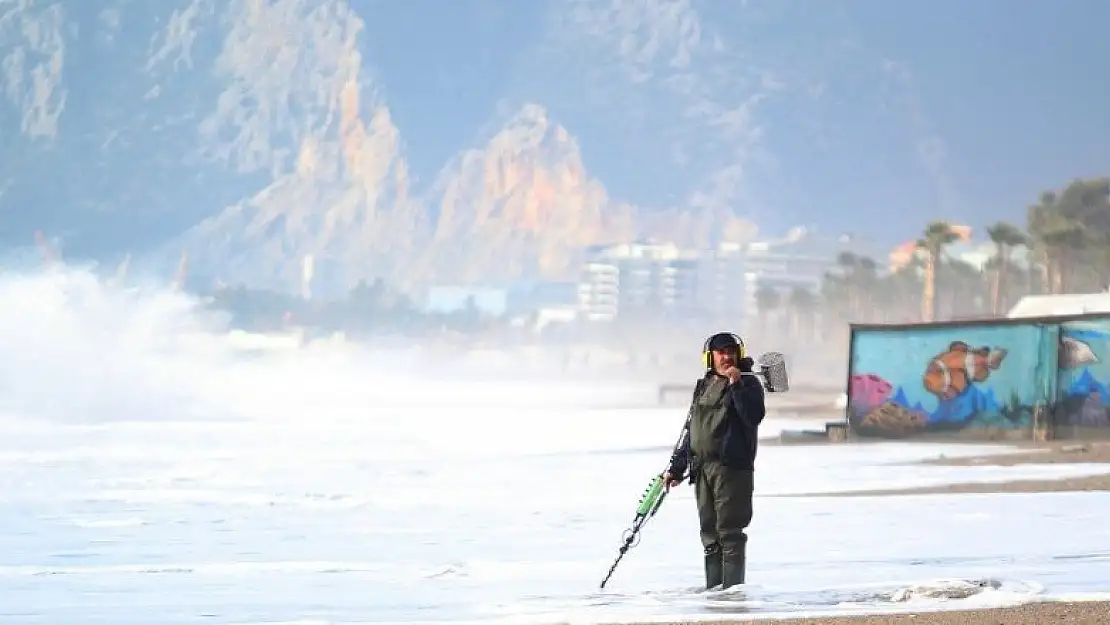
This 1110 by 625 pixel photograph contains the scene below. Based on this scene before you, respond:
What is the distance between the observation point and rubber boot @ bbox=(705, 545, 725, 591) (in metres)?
10.3

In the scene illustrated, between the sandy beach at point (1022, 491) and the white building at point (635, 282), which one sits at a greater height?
the white building at point (635, 282)

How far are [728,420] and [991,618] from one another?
1877 mm

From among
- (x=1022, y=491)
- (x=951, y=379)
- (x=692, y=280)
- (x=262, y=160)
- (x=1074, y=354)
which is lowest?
(x=1022, y=491)

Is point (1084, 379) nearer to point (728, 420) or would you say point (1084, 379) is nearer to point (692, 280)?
point (728, 420)

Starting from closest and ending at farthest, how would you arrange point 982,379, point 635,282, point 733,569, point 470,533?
point 733,569
point 470,533
point 982,379
point 635,282

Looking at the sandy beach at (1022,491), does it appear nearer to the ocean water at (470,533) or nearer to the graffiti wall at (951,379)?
the ocean water at (470,533)

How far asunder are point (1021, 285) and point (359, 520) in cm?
14452

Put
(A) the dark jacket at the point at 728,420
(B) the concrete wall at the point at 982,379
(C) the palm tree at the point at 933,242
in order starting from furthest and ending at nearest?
(C) the palm tree at the point at 933,242
(B) the concrete wall at the point at 982,379
(A) the dark jacket at the point at 728,420

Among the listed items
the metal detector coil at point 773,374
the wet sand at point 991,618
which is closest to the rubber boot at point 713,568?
the metal detector coil at point 773,374

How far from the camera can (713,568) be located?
10.4 metres

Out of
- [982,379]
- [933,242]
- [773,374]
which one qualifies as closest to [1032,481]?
[982,379]

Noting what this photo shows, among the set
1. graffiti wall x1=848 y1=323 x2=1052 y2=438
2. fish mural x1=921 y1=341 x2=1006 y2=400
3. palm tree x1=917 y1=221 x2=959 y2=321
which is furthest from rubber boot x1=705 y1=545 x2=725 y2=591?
palm tree x1=917 y1=221 x2=959 y2=321

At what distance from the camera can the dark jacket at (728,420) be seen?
9.84m

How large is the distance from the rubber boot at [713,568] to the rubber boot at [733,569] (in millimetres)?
40
